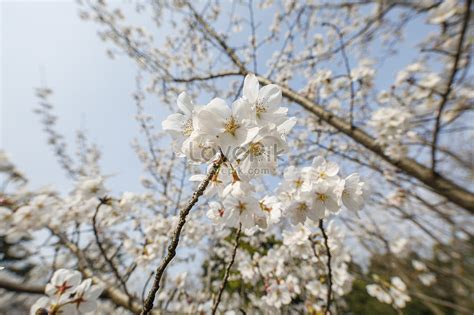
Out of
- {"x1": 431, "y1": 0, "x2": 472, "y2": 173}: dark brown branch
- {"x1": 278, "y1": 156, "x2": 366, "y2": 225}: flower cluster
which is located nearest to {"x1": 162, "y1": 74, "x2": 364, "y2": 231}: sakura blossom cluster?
{"x1": 278, "y1": 156, "x2": 366, "y2": 225}: flower cluster

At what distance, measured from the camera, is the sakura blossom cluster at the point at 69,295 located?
1308mm

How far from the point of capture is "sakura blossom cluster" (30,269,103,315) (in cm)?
131

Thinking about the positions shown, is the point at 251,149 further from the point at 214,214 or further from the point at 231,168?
the point at 214,214

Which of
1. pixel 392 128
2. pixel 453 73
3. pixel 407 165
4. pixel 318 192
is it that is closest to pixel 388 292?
pixel 407 165

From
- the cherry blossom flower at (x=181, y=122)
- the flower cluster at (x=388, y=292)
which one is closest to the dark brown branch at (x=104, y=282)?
the cherry blossom flower at (x=181, y=122)

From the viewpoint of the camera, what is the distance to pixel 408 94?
13.1ft

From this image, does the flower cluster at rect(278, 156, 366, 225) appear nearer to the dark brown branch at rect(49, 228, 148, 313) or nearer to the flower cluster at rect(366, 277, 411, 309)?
the dark brown branch at rect(49, 228, 148, 313)

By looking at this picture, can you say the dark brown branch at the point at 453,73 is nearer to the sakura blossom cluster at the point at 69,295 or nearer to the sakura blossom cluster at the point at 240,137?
the sakura blossom cluster at the point at 240,137

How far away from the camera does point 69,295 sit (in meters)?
1.36

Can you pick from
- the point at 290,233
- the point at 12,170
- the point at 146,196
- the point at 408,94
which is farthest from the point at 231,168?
the point at 408,94

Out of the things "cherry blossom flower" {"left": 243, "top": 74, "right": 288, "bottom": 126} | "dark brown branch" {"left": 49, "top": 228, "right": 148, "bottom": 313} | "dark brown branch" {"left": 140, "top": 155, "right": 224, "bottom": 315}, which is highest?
"cherry blossom flower" {"left": 243, "top": 74, "right": 288, "bottom": 126}

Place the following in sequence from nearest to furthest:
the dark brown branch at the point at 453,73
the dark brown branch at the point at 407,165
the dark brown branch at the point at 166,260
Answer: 1. the dark brown branch at the point at 166,260
2. the dark brown branch at the point at 453,73
3. the dark brown branch at the point at 407,165

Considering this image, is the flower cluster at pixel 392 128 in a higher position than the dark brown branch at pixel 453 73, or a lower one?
lower

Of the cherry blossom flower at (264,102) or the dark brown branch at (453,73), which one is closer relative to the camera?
the cherry blossom flower at (264,102)
